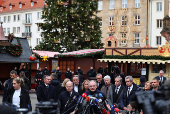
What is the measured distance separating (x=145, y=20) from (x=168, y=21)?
140 feet

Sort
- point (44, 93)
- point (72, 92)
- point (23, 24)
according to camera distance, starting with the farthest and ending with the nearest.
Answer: point (23, 24) < point (44, 93) < point (72, 92)

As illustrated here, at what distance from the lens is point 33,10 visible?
73.2 metres

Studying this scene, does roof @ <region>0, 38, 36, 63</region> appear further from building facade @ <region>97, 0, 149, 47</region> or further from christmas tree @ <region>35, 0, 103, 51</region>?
building facade @ <region>97, 0, 149, 47</region>

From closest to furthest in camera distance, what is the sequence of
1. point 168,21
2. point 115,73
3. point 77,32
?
point 168,21 < point 115,73 < point 77,32

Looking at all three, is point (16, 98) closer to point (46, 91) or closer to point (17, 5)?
point (46, 91)

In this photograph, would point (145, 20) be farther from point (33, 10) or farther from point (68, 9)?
point (33, 10)

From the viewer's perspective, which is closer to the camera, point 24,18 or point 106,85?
point 106,85

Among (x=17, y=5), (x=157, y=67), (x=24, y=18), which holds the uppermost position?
(x=17, y=5)

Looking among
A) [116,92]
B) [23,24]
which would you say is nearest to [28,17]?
[23,24]

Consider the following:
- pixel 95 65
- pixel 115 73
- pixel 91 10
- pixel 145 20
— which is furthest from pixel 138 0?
pixel 115 73

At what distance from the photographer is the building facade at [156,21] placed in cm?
5334

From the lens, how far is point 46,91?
410 inches

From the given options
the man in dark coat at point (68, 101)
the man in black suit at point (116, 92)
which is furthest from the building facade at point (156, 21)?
the man in dark coat at point (68, 101)

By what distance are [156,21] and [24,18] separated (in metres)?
31.2
